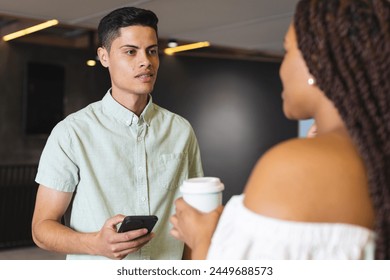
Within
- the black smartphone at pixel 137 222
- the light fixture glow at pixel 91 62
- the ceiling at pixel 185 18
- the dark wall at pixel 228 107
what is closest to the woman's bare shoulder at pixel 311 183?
the black smartphone at pixel 137 222

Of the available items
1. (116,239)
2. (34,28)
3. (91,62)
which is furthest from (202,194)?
(91,62)

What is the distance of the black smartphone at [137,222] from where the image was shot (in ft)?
2.61

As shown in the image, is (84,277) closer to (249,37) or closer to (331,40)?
(331,40)

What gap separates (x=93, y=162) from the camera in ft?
3.11

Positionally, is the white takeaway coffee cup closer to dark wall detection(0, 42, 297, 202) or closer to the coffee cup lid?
the coffee cup lid

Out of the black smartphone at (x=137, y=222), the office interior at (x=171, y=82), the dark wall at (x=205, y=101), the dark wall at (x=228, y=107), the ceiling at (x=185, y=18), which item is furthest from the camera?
the dark wall at (x=228, y=107)

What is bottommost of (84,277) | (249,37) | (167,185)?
(84,277)

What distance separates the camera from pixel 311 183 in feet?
1.56

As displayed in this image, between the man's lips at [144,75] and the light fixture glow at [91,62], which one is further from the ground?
the light fixture glow at [91,62]

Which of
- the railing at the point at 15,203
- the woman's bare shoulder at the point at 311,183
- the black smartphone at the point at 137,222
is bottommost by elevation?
the railing at the point at 15,203

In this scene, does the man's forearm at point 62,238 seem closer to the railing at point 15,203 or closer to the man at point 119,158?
→ the man at point 119,158

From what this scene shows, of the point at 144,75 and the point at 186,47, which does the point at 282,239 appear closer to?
the point at 144,75

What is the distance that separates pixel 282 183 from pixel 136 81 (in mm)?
567

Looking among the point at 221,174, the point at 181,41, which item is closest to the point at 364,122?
the point at 181,41
